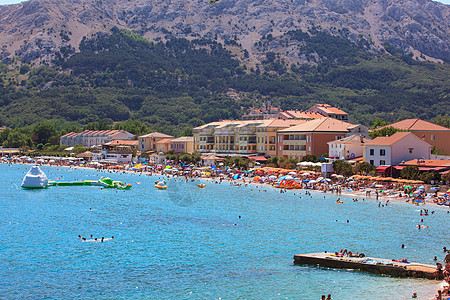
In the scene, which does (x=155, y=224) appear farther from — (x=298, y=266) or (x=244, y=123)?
(x=244, y=123)

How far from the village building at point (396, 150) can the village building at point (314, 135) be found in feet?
52.4

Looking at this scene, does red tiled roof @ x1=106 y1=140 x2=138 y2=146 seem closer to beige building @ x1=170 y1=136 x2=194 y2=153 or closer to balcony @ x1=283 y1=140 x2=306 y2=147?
beige building @ x1=170 y1=136 x2=194 y2=153

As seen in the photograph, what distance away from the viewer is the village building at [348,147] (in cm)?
8325

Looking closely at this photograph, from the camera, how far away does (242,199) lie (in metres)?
66.6

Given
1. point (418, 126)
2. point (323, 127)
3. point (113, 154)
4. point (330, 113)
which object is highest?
point (330, 113)

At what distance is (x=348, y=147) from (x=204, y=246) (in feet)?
164

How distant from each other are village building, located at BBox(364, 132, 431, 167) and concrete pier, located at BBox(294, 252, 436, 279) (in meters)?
43.1

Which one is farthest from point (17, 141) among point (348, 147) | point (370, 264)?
point (370, 264)

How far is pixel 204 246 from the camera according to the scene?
38.4m

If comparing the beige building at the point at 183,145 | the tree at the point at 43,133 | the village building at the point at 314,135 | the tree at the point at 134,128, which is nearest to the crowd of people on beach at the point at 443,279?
the village building at the point at 314,135

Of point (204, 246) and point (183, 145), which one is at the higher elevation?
point (183, 145)

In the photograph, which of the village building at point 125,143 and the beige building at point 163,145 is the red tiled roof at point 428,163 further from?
the village building at point 125,143

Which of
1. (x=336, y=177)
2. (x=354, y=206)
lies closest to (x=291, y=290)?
(x=354, y=206)

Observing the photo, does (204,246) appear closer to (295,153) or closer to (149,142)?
(295,153)
